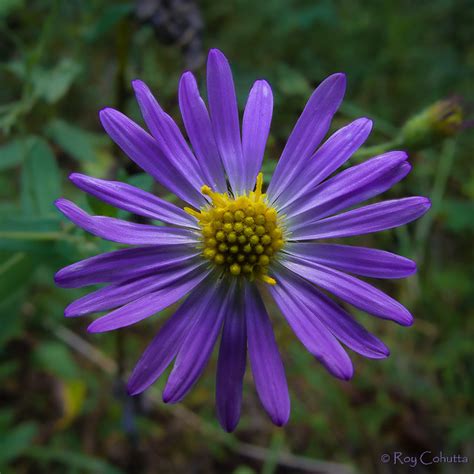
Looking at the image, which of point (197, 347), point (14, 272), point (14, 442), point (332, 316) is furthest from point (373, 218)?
point (14, 442)

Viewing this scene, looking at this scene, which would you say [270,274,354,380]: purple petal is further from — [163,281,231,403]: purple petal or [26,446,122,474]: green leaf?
[26,446,122,474]: green leaf

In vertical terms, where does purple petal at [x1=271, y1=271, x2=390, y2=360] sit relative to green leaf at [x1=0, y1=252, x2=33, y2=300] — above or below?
below

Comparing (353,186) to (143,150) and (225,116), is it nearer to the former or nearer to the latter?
(225,116)

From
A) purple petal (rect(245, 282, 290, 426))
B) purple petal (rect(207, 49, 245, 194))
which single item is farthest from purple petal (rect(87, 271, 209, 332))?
purple petal (rect(207, 49, 245, 194))

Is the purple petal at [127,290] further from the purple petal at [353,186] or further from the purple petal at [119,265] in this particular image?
the purple petal at [353,186]

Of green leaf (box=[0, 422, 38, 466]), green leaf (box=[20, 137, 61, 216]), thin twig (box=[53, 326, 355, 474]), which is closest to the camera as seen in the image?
green leaf (box=[20, 137, 61, 216])

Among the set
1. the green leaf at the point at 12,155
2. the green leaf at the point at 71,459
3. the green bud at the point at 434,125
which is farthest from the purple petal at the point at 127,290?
the green leaf at the point at 71,459

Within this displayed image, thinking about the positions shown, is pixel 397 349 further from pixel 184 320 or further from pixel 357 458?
pixel 184 320
